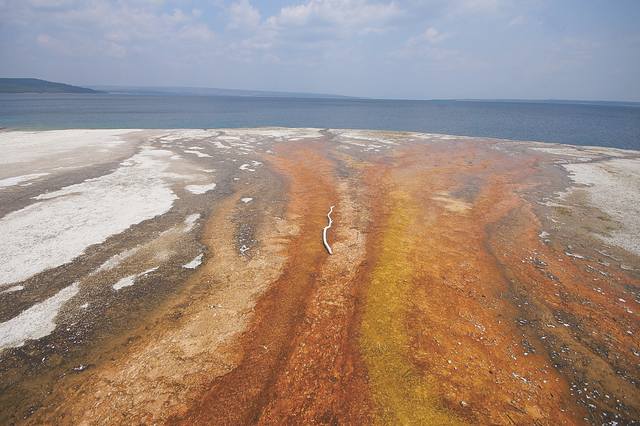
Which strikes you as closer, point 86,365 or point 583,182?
point 86,365

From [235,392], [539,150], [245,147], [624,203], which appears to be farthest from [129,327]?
[539,150]

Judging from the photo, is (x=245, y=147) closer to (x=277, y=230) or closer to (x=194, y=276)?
(x=277, y=230)

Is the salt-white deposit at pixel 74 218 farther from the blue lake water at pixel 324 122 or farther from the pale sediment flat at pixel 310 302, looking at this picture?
the blue lake water at pixel 324 122

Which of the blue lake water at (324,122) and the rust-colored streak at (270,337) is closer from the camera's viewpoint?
the rust-colored streak at (270,337)

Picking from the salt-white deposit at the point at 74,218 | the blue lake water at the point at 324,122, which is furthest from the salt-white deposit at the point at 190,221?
the blue lake water at the point at 324,122

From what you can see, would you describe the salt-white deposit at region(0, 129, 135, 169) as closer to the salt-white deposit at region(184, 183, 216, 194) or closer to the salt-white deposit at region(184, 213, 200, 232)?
the salt-white deposit at region(184, 183, 216, 194)

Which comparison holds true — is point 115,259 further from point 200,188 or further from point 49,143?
point 49,143

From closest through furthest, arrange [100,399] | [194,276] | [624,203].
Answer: [100,399] < [194,276] < [624,203]
